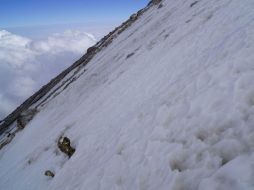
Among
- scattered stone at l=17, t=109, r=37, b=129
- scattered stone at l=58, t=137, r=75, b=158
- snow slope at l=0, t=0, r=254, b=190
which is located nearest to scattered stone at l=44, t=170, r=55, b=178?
snow slope at l=0, t=0, r=254, b=190

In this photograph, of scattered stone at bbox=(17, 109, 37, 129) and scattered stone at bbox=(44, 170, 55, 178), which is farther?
scattered stone at bbox=(17, 109, 37, 129)

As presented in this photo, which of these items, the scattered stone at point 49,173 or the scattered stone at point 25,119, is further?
the scattered stone at point 25,119

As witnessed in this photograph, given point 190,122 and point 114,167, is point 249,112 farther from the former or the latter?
point 114,167

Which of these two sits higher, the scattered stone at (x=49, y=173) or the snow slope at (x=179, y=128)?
the snow slope at (x=179, y=128)

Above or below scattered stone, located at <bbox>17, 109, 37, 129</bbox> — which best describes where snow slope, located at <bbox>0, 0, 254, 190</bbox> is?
above

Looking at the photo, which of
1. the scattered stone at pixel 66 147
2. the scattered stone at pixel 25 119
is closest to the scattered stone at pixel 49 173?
the scattered stone at pixel 66 147

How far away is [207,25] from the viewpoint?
14.3 m

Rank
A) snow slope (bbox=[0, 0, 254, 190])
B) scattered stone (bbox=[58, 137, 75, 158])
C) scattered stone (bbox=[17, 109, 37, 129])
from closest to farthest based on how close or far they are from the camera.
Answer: snow slope (bbox=[0, 0, 254, 190]), scattered stone (bbox=[58, 137, 75, 158]), scattered stone (bbox=[17, 109, 37, 129])

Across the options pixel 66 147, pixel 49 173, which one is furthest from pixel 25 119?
pixel 49 173

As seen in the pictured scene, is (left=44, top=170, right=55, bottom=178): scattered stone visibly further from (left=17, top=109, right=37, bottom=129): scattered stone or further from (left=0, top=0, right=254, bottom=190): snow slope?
(left=17, top=109, right=37, bottom=129): scattered stone

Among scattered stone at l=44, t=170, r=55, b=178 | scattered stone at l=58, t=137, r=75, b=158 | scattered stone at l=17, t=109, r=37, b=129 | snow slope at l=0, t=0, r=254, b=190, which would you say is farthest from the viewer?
scattered stone at l=17, t=109, r=37, b=129

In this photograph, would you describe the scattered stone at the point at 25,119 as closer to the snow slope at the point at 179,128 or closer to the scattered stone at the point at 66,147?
the snow slope at the point at 179,128

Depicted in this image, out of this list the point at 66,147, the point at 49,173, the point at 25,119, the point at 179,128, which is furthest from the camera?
the point at 25,119

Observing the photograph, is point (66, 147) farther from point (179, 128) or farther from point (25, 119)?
point (25, 119)
